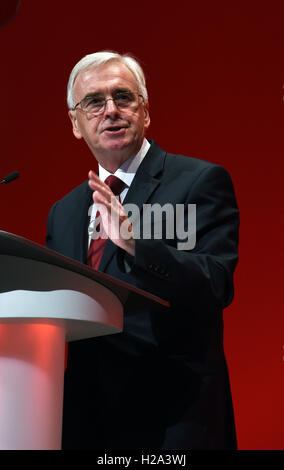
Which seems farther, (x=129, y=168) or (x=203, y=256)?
(x=129, y=168)

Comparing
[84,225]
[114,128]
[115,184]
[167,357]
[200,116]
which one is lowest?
[167,357]

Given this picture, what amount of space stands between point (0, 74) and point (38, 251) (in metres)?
2.14

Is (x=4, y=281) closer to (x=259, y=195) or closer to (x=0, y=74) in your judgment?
(x=259, y=195)

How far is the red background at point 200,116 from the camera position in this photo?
2.55m

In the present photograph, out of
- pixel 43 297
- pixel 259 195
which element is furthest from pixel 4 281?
pixel 259 195

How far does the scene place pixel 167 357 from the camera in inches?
50.2

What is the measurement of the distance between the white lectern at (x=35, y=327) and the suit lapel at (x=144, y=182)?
1.26 ft

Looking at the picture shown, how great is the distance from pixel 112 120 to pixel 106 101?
0.21ft

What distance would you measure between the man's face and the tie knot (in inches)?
2.8

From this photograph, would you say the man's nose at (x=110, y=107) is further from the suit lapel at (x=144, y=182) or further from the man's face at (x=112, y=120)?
the suit lapel at (x=144, y=182)

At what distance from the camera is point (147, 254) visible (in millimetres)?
1120

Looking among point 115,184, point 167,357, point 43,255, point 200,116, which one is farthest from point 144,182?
point 200,116

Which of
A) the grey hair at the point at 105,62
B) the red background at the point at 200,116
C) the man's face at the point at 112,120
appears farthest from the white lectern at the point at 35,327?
the red background at the point at 200,116

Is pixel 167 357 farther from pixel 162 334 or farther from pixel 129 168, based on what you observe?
pixel 129 168
